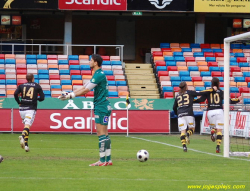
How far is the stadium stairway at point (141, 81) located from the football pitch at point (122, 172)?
1601 centimetres

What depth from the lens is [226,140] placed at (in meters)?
14.1

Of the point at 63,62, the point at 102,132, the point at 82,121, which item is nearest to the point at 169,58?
the point at 63,62

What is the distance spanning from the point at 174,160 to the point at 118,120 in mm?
11509

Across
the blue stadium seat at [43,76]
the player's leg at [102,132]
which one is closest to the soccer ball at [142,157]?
the player's leg at [102,132]

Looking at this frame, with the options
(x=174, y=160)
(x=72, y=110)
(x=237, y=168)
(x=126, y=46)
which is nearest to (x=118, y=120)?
(x=72, y=110)

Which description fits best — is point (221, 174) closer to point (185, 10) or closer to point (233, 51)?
point (185, 10)

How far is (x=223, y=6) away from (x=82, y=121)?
13.0 meters

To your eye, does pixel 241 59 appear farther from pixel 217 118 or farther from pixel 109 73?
pixel 217 118

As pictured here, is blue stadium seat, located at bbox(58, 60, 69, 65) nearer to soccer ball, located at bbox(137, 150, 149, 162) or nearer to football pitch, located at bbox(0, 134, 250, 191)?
football pitch, located at bbox(0, 134, 250, 191)

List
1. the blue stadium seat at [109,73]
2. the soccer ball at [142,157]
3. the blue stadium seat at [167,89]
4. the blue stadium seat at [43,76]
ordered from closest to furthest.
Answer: the soccer ball at [142,157], the blue stadium seat at [43,76], the blue stadium seat at [167,89], the blue stadium seat at [109,73]

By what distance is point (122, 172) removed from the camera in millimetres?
10461

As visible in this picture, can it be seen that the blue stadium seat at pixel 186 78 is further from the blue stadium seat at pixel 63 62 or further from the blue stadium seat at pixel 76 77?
the blue stadium seat at pixel 63 62

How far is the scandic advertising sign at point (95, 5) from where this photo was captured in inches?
1244

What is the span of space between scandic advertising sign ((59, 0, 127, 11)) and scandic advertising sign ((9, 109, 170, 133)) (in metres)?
9.36
